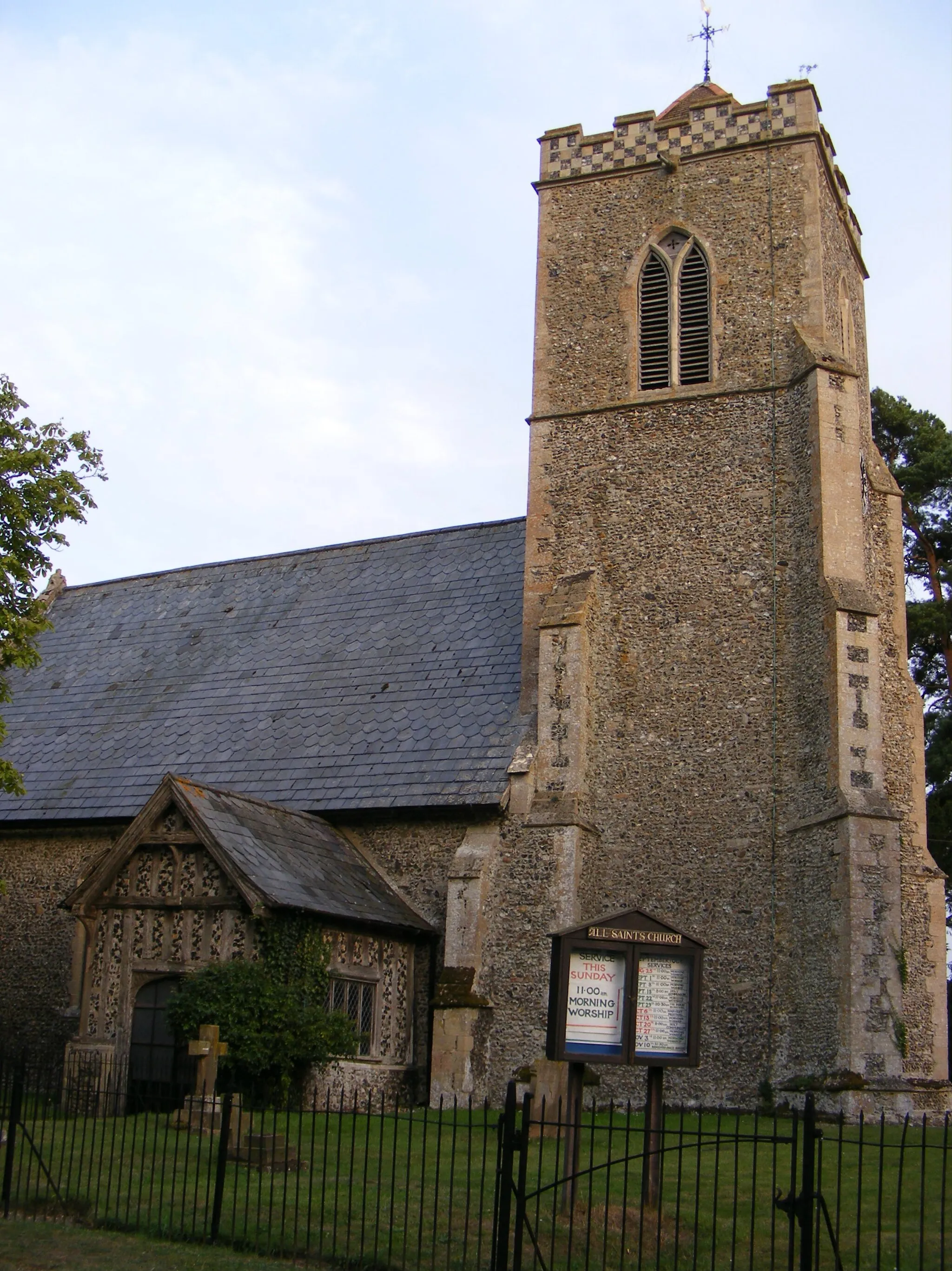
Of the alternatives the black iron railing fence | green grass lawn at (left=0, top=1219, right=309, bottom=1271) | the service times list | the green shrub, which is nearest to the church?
the green shrub

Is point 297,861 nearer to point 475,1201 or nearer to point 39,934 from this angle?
point 39,934

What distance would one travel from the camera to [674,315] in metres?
22.7

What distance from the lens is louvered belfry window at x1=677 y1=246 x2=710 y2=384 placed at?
22.3m

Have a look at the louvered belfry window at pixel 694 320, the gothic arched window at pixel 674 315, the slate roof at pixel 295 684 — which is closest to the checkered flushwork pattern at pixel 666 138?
the gothic arched window at pixel 674 315

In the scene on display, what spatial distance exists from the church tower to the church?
0.17 ft

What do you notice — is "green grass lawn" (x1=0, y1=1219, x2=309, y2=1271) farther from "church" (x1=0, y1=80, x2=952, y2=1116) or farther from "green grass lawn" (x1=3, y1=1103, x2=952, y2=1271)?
"church" (x1=0, y1=80, x2=952, y2=1116)

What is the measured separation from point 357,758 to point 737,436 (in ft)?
25.4

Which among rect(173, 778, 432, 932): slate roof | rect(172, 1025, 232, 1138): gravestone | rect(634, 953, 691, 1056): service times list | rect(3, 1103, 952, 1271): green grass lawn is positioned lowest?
rect(3, 1103, 952, 1271): green grass lawn

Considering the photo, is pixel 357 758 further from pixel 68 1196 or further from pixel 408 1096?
pixel 68 1196

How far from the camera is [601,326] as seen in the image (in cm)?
2308

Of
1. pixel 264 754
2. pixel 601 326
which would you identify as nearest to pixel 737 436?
pixel 601 326

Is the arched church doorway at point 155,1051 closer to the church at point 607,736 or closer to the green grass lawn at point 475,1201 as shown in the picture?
the church at point 607,736

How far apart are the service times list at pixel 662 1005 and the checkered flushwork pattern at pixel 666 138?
1602 cm

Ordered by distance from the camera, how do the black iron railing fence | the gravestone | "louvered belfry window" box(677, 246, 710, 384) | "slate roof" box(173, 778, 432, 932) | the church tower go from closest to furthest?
the black iron railing fence < the gravestone < "slate roof" box(173, 778, 432, 932) < the church tower < "louvered belfry window" box(677, 246, 710, 384)
